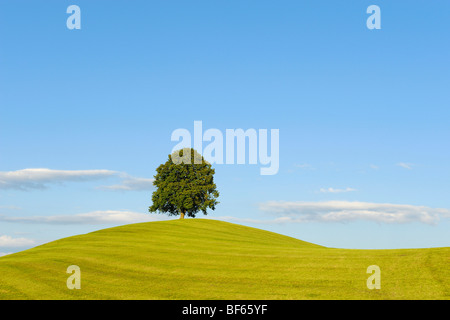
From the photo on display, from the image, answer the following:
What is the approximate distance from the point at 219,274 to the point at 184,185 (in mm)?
55965

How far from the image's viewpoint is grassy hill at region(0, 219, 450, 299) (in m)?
25.2

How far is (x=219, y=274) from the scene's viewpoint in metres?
31.4

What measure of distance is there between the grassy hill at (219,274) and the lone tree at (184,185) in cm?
3864

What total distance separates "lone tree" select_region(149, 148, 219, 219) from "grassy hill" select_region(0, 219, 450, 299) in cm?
3864

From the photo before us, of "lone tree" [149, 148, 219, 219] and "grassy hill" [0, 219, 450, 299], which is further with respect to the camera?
"lone tree" [149, 148, 219, 219]

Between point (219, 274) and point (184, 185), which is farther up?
point (184, 185)

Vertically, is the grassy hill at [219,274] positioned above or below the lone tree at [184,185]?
below

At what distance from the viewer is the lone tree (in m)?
86.2

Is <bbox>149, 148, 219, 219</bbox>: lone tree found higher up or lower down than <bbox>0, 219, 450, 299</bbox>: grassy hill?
higher up

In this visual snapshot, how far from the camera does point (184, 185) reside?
8681 centimetres

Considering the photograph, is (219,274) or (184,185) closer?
(219,274)

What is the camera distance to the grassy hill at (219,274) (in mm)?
25219
